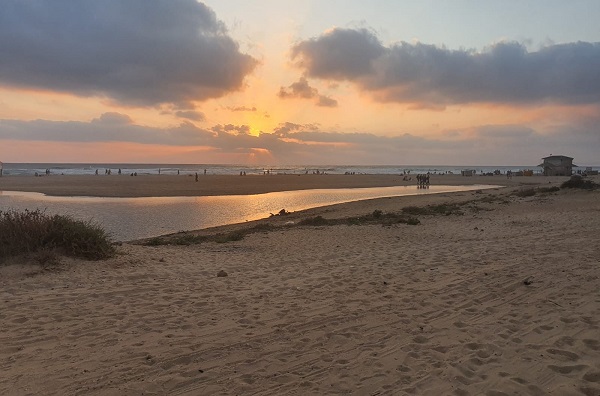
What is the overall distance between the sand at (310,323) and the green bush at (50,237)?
0.37 metres

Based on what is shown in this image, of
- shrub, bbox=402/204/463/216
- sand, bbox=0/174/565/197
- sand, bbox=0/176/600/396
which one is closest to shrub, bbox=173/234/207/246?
sand, bbox=0/176/600/396

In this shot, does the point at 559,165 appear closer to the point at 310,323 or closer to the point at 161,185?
the point at 161,185

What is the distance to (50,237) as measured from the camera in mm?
9953

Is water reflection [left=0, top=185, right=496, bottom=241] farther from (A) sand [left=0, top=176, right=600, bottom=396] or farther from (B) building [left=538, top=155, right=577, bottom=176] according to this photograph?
(B) building [left=538, top=155, right=577, bottom=176]

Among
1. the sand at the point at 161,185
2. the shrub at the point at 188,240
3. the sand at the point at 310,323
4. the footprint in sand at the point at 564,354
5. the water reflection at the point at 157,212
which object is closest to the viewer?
the sand at the point at 310,323

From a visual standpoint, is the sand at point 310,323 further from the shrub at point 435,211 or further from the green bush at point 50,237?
the shrub at point 435,211

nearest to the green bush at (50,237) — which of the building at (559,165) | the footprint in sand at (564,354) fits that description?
the footprint in sand at (564,354)

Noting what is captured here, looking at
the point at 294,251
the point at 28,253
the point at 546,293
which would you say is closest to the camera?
the point at 546,293

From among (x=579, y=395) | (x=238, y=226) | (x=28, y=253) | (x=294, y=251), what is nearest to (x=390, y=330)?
(x=579, y=395)

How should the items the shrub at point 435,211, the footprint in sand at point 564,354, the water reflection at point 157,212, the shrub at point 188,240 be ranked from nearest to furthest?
the footprint in sand at point 564,354, the shrub at point 188,240, the water reflection at point 157,212, the shrub at point 435,211

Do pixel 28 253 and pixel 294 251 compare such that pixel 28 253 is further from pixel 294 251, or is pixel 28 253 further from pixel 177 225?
pixel 177 225

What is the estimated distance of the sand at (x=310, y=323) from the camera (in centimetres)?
457

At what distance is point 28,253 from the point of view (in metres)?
9.36

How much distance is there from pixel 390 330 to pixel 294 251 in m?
6.50
